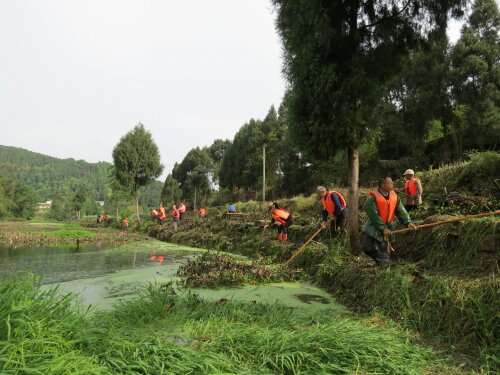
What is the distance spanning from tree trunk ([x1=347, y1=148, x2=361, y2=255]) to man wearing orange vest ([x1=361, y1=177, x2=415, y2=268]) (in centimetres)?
155

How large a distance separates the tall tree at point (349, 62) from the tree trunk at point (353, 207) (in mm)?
21

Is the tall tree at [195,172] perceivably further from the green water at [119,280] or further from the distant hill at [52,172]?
the distant hill at [52,172]

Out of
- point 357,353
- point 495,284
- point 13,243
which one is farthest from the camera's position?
point 13,243

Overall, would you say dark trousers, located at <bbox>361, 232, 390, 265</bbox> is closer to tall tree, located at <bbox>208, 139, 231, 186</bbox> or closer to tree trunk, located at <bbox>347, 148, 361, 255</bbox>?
tree trunk, located at <bbox>347, 148, 361, 255</bbox>

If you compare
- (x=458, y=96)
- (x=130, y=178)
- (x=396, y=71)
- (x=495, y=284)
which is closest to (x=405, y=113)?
(x=458, y=96)

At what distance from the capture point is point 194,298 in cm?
516

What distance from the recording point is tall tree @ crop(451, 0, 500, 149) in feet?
67.7

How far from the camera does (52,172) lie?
162875mm

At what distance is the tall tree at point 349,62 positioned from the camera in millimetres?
7410

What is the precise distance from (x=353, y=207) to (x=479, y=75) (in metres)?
18.9

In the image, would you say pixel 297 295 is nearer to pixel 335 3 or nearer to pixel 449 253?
pixel 449 253

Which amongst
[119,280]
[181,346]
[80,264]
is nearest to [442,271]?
[181,346]

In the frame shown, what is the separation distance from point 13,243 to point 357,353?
18.8 meters

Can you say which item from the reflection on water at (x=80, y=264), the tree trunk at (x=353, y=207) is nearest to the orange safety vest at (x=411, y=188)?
the tree trunk at (x=353, y=207)
